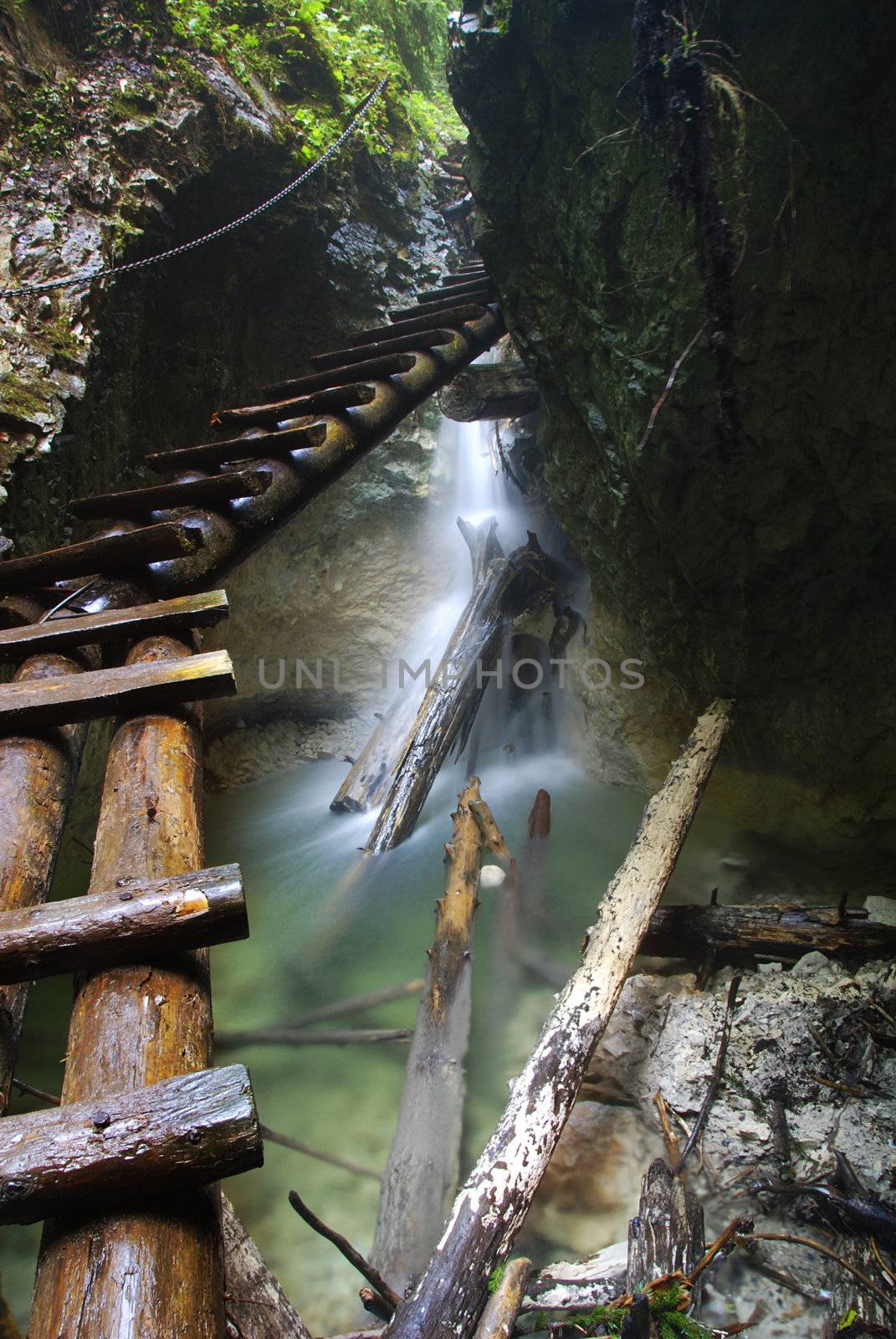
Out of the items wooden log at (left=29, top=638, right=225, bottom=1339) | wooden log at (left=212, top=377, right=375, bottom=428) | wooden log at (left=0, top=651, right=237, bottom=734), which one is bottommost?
wooden log at (left=29, top=638, right=225, bottom=1339)

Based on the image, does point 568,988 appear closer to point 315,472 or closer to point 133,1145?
point 133,1145

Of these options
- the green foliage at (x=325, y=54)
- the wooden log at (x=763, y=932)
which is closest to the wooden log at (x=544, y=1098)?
the wooden log at (x=763, y=932)

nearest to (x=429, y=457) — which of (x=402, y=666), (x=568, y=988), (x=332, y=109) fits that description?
(x=402, y=666)

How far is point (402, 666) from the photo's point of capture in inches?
309

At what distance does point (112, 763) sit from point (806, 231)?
11.1 ft

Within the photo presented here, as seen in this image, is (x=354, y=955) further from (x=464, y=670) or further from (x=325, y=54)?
(x=325, y=54)

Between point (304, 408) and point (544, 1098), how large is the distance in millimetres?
3404

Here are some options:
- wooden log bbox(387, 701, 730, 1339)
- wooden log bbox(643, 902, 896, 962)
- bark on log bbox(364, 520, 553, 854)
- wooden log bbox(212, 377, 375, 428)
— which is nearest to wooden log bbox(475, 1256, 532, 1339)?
wooden log bbox(387, 701, 730, 1339)

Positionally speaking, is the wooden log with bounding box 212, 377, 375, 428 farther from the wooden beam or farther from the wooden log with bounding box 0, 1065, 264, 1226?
the wooden log with bounding box 0, 1065, 264, 1226

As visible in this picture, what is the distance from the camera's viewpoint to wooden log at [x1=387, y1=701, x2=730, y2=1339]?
1923mm

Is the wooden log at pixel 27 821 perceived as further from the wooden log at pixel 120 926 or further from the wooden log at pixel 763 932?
the wooden log at pixel 763 932

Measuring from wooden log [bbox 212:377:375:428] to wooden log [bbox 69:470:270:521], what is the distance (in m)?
0.81

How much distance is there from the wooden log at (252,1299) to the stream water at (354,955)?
17.5 inches

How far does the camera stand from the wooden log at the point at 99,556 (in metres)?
2.60
